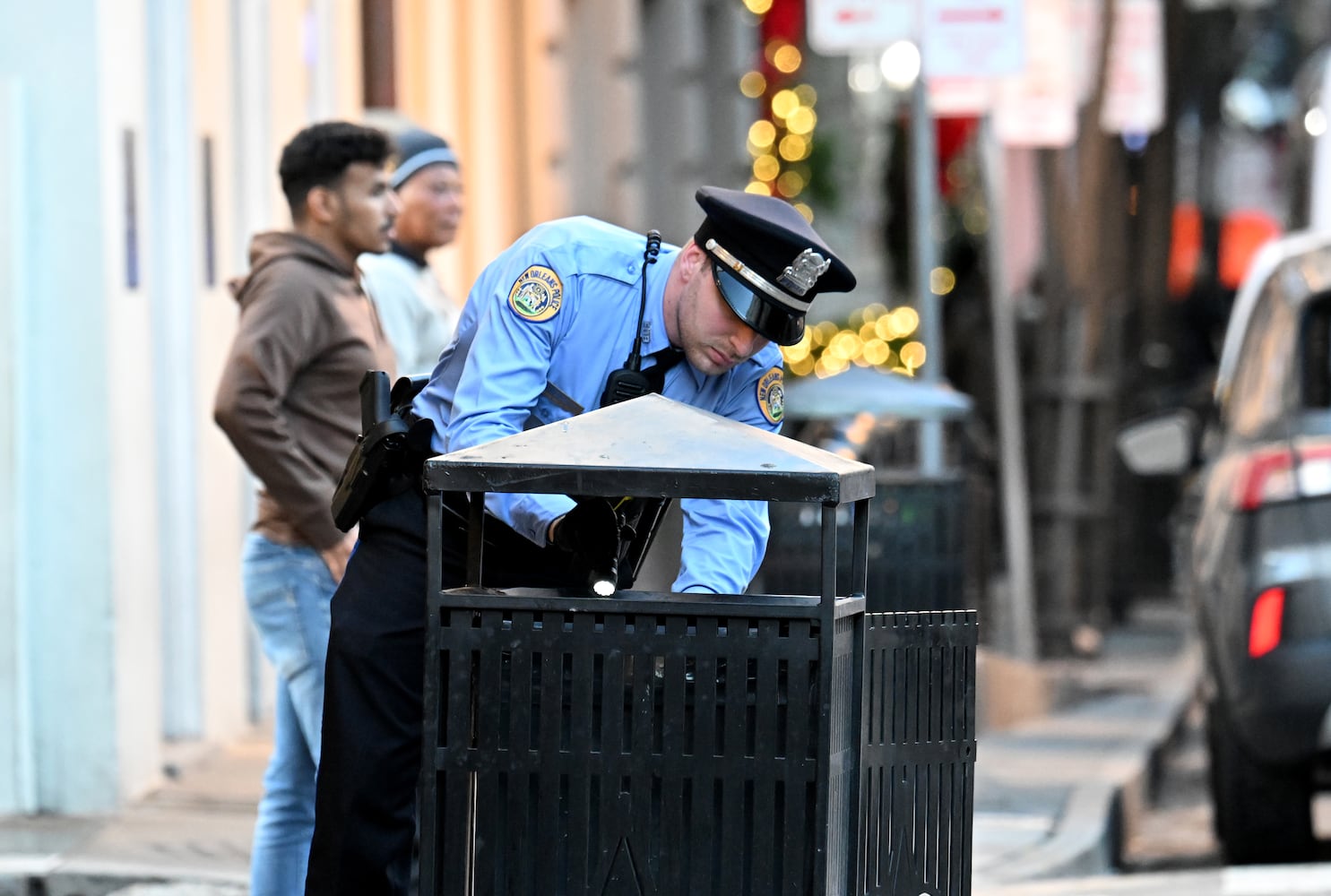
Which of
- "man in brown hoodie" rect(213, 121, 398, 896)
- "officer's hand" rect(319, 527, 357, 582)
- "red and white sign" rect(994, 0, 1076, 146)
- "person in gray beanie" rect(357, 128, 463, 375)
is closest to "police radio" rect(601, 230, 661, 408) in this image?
"man in brown hoodie" rect(213, 121, 398, 896)

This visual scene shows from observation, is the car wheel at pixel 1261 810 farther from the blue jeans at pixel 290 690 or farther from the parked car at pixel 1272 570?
the blue jeans at pixel 290 690

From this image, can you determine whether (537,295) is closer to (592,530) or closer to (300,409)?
(592,530)

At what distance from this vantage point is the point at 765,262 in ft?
11.4

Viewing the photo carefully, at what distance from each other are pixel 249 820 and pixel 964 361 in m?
16.1

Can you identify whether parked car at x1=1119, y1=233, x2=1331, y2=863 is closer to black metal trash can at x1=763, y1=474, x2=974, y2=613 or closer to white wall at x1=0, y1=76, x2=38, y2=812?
black metal trash can at x1=763, y1=474, x2=974, y2=613

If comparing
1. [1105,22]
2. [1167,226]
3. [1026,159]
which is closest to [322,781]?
[1105,22]

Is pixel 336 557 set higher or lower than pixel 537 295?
lower

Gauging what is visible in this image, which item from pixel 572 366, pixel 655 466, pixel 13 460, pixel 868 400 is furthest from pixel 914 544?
pixel 655 466

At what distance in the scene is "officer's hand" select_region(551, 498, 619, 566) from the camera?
338 centimetres

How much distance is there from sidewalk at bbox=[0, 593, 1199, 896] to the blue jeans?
2.76 ft

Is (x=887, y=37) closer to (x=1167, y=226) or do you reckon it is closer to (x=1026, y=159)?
(x=1167, y=226)

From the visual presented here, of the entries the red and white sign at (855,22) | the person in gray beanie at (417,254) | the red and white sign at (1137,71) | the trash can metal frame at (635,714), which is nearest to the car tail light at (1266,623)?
the person in gray beanie at (417,254)

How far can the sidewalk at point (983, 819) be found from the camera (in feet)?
18.5

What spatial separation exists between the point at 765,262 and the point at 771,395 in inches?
17.5
